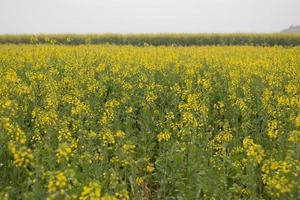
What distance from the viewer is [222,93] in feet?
29.6

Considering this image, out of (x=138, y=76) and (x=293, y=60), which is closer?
(x=138, y=76)

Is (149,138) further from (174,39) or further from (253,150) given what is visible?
(174,39)

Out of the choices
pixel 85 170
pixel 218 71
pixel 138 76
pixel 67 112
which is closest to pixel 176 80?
pixel 138 76

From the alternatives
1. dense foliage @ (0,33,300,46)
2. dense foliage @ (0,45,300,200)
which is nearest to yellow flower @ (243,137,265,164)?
dense foliage @ (0,45,300,200)

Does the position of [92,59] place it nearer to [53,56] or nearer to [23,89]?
[53,56]

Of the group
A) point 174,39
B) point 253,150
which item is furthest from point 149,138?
point 174,39

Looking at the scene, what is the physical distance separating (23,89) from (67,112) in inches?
35.9

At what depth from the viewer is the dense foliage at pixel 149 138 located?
4.25 m

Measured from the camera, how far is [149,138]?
7.02 m

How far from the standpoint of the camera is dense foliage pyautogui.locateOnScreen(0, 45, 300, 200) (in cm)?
425

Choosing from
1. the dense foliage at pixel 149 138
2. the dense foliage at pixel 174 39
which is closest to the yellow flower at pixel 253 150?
the dense foliage at pixel 149 138

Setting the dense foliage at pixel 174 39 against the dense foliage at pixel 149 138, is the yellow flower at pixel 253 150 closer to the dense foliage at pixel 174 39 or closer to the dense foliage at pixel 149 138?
Answer: the dense foliage at pixel 149 138

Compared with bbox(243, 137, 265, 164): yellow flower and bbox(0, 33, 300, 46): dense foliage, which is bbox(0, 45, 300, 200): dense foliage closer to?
bbox(243, 137, 265, 164): yellow flower

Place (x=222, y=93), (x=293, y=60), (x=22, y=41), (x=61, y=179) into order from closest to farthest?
(x=61, y=179) < (x=222, y=93) < (x=293, y=60) < (x=22, y=41)
